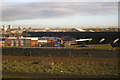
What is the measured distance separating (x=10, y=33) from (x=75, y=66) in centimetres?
524

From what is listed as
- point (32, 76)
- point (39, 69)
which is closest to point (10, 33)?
point (39, 69)

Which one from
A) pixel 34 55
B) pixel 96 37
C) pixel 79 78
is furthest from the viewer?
pixel 96 37

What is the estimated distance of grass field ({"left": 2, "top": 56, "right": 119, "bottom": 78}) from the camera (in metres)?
3.65

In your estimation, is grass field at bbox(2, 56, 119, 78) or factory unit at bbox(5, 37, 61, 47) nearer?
grass field at bbox(2, 56, 119, 78)

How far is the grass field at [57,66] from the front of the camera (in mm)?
3655

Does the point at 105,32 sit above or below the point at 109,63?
above

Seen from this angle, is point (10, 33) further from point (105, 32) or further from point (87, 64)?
point (105, 32)

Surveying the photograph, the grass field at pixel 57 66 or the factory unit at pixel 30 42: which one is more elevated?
the factory unit at pixel 30 42

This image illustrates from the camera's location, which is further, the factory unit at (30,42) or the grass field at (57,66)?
the factory unit at (30,42)

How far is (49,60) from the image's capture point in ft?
16.4

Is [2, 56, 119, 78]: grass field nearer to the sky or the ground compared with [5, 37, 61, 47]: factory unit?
nearer to the ground

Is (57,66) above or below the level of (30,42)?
below

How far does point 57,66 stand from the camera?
4.39 m

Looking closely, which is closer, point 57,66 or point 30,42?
point 57,66
